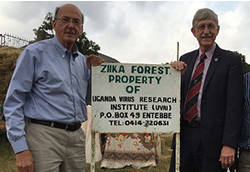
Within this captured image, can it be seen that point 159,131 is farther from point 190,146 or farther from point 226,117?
point 226,117

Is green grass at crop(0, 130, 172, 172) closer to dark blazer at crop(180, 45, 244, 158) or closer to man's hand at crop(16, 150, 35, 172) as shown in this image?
dark blazer at crop(180, 45, 244, 158)

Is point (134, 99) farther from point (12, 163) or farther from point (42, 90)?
point (12, 163)

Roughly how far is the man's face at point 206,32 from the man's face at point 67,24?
1114mm

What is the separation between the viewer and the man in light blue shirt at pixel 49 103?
1994 mm

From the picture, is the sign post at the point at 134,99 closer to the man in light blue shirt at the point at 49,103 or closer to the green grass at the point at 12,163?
the man in light blue shirt at the point at 49,103

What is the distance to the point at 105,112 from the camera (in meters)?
2.33

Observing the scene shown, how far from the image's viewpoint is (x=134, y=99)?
237 centimetres

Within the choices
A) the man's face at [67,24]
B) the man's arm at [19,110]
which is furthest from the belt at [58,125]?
the man's face at [67,24]

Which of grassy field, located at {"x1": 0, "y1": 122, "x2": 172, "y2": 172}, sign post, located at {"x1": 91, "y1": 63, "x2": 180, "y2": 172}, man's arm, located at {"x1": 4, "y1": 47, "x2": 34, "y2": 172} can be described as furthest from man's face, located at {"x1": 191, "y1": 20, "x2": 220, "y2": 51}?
grassy field, located at {"x1": 0, "y1": 122, "x2": 172, "y2": 172}

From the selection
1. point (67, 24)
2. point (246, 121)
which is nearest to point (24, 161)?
point (67, 24)

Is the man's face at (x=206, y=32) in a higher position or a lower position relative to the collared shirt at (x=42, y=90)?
higher

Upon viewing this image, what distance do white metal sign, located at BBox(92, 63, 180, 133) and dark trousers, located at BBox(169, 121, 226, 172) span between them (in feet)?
0.64

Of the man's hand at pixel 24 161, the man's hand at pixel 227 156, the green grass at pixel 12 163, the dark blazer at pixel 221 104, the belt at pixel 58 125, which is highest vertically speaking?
the dark blazer at pixel 221 104

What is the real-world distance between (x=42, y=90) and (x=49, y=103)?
0.12 m
